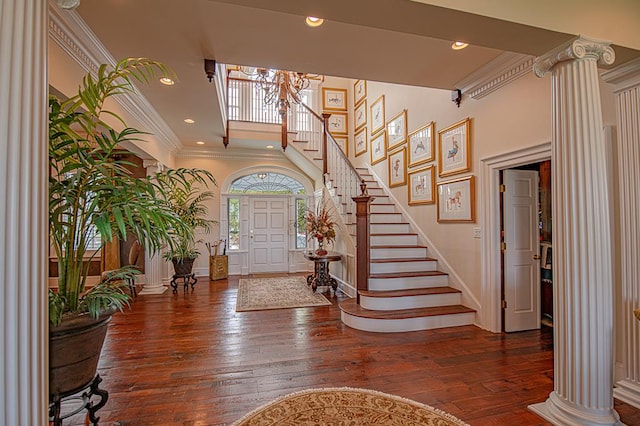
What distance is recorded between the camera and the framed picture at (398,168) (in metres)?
5.43

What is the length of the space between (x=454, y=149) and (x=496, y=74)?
1.02m

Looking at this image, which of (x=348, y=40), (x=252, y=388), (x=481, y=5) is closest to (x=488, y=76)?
(x=348, y=40)

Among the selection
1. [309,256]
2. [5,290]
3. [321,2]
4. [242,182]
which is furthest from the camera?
[242,182]

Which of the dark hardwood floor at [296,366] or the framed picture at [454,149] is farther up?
the framed picture at [454,149]

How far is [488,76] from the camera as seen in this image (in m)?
3.49

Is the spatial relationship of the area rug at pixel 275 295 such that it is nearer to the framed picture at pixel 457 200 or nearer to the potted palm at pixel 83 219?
the framed picture at pixel 457 200

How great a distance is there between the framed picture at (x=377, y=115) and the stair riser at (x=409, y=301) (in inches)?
146

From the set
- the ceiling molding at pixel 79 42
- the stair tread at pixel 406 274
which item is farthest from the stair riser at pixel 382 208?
the ceiling molding at pixel 79 42

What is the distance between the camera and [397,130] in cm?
566

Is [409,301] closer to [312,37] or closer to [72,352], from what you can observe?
[312,37]

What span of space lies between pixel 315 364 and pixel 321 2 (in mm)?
2818

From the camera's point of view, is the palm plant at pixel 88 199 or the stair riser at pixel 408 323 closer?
the palm plant at pixel 88 199

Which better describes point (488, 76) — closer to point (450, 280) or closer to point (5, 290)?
point (450, 280)

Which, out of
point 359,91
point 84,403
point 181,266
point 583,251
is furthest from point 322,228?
point 84,403
